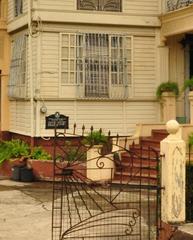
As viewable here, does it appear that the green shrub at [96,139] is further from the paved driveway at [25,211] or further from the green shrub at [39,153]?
the green shrub at [39,153]

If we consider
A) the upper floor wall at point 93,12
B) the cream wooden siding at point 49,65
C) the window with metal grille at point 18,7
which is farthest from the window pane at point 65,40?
the window with metal grille at point 18,7

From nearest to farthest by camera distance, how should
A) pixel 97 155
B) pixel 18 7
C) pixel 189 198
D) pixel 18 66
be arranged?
pixel 189 198 → pixel 97 155 → pixel 18 66 → pixel 18 7

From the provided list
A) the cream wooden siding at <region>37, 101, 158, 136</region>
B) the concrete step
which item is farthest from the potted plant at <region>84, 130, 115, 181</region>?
the cream wooden siding at <region>37, 101, 158, 136</region>

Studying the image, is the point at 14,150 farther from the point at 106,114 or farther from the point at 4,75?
the point at 4,75

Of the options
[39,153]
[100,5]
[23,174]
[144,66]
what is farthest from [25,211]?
[100,5]

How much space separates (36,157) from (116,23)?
447 cm

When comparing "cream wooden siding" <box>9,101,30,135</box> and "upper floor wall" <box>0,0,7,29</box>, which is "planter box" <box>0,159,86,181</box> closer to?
"cream wooden siding" <box>9,101,30,135</box>

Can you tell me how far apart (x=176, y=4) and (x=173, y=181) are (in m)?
10.5

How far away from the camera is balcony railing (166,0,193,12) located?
16.8 metres

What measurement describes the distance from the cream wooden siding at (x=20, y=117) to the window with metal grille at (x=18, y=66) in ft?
1.16

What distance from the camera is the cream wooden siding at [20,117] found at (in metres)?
17.3

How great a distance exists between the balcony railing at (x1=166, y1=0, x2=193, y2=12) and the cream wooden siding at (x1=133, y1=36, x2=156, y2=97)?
100cm

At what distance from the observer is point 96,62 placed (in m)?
17.0

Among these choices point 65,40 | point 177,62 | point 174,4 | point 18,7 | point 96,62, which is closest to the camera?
point 65,40
